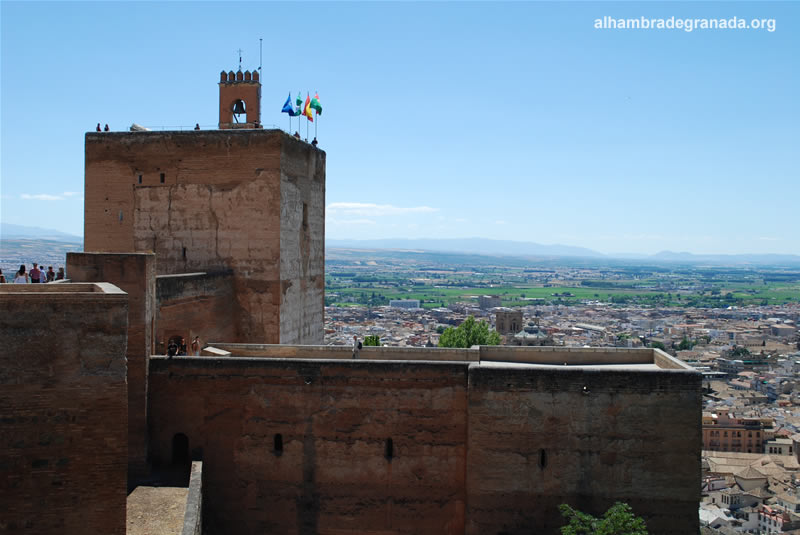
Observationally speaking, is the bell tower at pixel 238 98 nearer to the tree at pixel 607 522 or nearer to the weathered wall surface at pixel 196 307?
the weathered wall surface at pixel 196 307

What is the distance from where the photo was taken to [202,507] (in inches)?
474

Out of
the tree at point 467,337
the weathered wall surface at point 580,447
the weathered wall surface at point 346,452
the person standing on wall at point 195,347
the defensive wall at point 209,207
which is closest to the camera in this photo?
the weathered wall surface at point 580,447

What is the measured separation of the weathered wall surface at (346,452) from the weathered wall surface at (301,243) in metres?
5.72

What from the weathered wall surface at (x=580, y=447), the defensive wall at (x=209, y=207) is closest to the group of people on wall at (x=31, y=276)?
the defensive wall at (x=209, y=207)

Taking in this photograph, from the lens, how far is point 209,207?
17828mm

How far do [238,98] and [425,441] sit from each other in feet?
38.5

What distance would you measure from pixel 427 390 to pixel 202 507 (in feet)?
12.2

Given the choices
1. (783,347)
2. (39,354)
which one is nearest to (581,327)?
(783,347)

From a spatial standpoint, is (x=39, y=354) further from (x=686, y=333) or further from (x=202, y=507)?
(x=686, y=333)

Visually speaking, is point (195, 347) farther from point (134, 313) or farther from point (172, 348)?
point (134, 313)

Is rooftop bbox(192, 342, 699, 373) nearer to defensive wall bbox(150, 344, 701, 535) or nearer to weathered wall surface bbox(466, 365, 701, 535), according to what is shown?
defensive wall bbox(150, 344, 701, 535)

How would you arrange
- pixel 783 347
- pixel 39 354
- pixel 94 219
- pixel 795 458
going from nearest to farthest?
1. pixel 39 354
2. pixel 94 219
3. pixel 795 458
4. pixel 783 347

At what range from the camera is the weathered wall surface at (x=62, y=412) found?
29.1ft

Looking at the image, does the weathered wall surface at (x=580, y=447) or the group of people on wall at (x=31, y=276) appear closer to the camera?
the weathered wall surface at (x=580, y=447)
